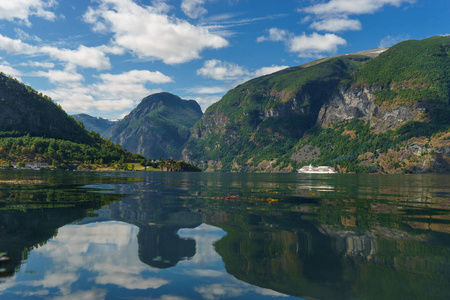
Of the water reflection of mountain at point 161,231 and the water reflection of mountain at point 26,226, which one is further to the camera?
the water reflection of mountain at point 161,231

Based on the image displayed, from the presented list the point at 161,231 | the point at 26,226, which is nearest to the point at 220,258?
the point at 161,231

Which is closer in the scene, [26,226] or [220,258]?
[220,258]

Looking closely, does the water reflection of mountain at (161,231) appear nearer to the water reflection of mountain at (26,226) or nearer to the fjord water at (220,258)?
the fjord water at (220,258)

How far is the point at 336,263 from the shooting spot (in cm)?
977

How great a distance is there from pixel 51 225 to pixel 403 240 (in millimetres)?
17749

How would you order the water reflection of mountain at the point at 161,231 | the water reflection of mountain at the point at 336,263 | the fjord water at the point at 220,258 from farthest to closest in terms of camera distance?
the water reflection of mountain at the point at 161,231 → the water reflection of mountain at the point at 336,263 → the fjord water at the point at 220,258

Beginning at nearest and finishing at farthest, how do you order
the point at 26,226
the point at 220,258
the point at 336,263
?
1. the point at 336,263
2. the point at 220,258
3. the point at 26,226

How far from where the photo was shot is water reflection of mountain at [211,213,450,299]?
7875 mm

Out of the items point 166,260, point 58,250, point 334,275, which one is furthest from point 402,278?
point 58,250

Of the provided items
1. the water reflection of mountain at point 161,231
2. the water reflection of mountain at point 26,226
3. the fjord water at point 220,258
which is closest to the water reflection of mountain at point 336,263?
the fjord water at point 220,258

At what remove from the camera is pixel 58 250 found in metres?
10.8

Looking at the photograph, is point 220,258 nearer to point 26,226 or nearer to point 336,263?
point 336,263

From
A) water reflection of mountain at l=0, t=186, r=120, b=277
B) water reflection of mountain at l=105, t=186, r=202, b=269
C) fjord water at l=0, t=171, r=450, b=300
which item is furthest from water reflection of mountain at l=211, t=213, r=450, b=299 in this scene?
water reflection of mountain at l=0, t=186, r=120, b=277

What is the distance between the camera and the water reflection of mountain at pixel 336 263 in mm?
7875
